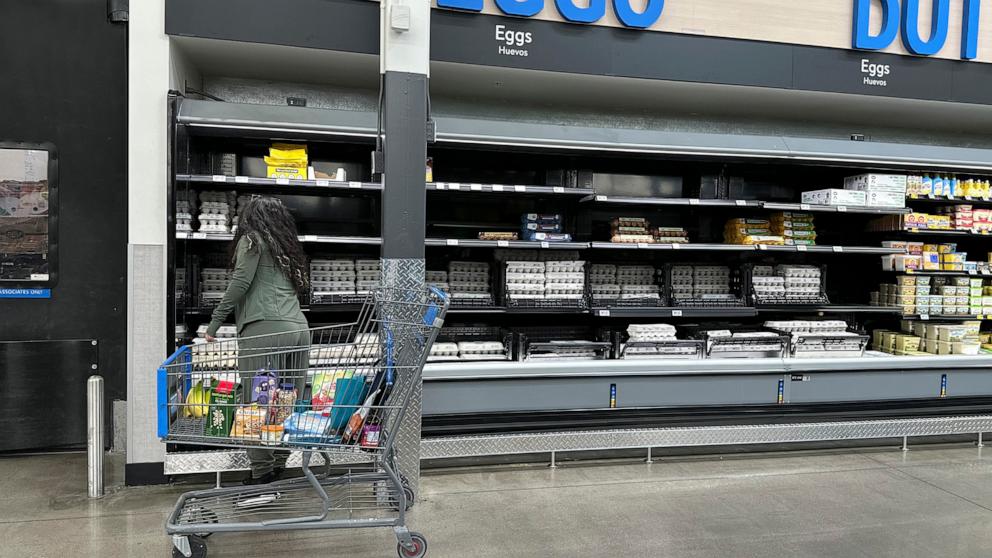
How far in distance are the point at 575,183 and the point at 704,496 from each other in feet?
7.73

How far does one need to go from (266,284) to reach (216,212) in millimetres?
990

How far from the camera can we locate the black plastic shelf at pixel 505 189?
441cm

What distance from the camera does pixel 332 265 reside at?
4.59 m

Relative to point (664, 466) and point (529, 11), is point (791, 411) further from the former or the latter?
point (529, 11)

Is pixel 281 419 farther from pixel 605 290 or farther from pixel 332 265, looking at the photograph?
pixel 605 290

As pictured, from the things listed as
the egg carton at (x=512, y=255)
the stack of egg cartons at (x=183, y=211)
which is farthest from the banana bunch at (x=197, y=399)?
the egg carton at (x=512, y=255)

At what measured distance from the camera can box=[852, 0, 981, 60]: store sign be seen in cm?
509

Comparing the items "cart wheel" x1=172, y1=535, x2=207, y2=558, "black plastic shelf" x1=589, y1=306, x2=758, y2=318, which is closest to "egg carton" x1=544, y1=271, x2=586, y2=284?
"black plastic shelf" x1=589, y1=306, x2=758, y2=318

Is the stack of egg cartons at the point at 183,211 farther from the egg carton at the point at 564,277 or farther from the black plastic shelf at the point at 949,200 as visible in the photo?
the black plastic shelf at the point at 949,200

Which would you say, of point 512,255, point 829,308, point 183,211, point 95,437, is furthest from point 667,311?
point 95,437

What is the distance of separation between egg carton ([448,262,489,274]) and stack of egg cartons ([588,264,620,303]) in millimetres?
838

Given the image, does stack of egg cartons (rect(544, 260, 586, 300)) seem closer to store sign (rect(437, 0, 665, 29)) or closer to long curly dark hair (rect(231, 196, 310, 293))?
store sign (rect(437, 0, 665, 29))

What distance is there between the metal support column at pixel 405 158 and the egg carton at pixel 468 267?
103 centimetres

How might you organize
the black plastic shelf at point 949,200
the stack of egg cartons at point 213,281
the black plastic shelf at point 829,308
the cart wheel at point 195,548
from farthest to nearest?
the black plastic shelf at point 949,200, the black plastic shelf at point 829,308, the stack of egg cartons at point 213,281, the cart wheel at point 195,548
